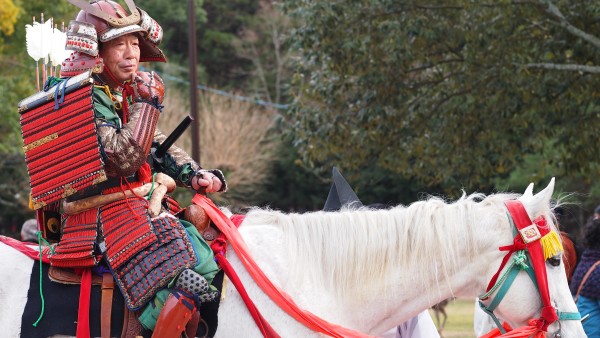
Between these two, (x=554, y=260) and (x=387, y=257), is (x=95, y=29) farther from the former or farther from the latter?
(x=554, y=260)

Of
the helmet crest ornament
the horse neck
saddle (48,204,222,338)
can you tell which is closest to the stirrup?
saddle (48,204,222,338)

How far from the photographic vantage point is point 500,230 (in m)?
4.89

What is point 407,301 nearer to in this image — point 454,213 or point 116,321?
point 454,213

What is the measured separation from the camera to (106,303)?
4551mm

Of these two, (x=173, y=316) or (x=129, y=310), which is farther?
(x=129, y=310)

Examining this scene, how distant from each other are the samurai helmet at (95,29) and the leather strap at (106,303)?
1001 mm

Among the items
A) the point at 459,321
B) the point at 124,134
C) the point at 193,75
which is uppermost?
the point at 124,134

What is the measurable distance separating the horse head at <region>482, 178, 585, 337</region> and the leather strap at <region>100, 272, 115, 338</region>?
1898mm

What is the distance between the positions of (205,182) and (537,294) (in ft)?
5.82

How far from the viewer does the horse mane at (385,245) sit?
16.0 feet

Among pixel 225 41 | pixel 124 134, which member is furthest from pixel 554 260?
pixel 225 41

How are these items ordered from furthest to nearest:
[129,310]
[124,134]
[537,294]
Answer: [537,294] → [129,310] → [124,134]

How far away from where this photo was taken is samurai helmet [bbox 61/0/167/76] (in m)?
4.51

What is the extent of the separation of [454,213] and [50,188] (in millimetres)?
2028
